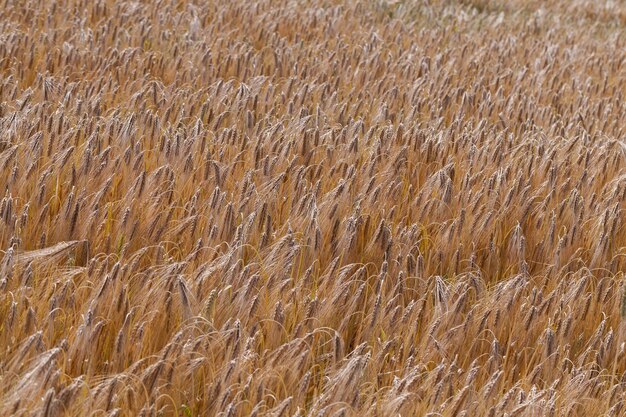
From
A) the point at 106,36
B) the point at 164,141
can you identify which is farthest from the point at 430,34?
the point at 164,141

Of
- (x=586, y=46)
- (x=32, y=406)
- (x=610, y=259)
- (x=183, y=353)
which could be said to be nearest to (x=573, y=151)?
(x=610, y=259)

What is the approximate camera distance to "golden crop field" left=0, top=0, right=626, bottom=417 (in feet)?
7.48

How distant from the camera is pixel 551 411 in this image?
2.33 m

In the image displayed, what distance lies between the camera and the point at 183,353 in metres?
2.27

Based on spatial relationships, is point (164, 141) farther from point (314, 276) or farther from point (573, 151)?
point (573, 151)

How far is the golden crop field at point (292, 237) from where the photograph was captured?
2.28 m

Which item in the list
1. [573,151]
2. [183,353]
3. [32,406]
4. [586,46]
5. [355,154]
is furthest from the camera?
[586,46]

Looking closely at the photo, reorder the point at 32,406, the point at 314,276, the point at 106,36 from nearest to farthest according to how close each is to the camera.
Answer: the point at 32,406, the point at 314,276, the point at 106,36

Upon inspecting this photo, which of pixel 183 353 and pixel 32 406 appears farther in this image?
pixel 183 353

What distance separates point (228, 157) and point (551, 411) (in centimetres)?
179

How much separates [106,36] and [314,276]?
9.80 ft

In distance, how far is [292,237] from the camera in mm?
2895

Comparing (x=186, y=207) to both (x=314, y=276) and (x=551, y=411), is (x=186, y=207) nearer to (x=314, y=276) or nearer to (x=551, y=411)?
(x=314, y=276)

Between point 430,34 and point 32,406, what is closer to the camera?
point 32,406
